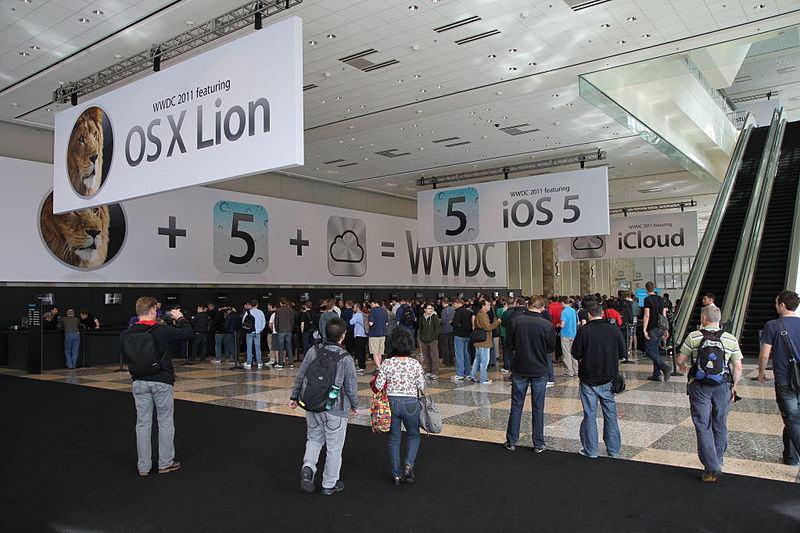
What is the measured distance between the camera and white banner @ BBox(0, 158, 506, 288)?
13945mm

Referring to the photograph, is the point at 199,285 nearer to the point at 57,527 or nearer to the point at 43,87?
the point at 43,87

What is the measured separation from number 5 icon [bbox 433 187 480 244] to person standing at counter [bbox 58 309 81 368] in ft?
31.6

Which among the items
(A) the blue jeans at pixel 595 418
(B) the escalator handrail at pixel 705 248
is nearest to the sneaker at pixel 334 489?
(A) the blue jeans at pixel 595 418

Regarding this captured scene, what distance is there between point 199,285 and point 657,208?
66.0 feet

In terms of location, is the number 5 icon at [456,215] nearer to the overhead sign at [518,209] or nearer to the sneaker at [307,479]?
the overhead sign at [518,209]

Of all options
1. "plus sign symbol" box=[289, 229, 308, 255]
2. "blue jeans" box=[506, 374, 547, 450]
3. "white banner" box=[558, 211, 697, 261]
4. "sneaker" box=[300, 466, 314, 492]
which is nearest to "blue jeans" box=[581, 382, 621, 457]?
"blue jeans" box=[506, 374, 547, 450]

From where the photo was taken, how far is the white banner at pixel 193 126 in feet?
21.4

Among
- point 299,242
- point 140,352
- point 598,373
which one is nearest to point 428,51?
point 598,373

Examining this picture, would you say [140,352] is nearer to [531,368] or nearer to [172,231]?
[531,368]

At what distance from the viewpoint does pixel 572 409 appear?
7.51m

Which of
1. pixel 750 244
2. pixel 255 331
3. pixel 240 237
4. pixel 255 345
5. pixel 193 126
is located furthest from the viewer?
pixel 240 237

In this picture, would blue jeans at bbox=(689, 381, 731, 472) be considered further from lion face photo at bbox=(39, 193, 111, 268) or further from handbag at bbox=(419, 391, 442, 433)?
lion face photo at bbox=(39, 193, 111, 268)

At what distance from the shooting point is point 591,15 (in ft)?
30.4

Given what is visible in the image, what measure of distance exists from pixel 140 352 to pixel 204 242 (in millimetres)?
12998
